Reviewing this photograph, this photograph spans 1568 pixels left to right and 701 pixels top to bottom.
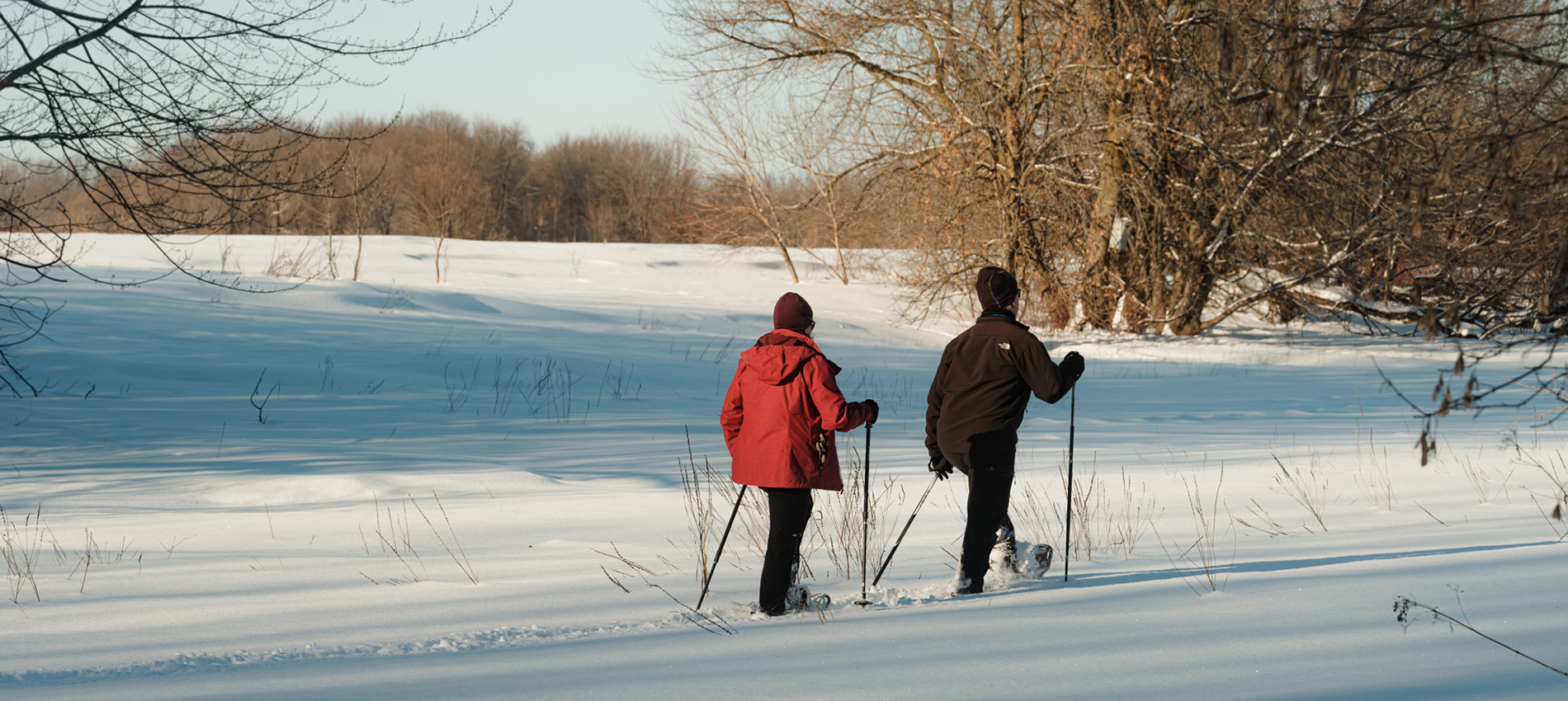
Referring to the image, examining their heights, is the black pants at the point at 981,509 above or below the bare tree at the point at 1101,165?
below

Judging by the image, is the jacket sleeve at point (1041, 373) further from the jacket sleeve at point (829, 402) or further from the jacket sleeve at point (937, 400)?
the jacket sleeve at point (829, 402)

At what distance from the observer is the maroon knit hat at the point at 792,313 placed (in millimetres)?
3922

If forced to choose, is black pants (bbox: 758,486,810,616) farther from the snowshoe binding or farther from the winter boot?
the winter boot

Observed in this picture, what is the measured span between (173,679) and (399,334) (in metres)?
11.0

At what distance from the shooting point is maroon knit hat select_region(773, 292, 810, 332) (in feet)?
12.9

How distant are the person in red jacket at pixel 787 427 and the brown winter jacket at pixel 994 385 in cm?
58

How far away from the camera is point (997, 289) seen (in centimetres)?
433


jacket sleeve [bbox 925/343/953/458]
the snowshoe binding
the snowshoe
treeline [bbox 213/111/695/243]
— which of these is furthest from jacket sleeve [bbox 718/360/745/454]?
treeline [bbox 213/111/695/243]

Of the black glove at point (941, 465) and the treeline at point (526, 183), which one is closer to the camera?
the black glove at point (941, 465)

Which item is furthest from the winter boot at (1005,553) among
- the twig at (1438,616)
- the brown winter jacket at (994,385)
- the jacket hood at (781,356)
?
the twig at (1438,616)

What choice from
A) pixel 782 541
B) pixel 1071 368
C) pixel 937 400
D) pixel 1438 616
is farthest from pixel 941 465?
pixel 1438 616

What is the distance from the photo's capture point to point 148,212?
6930mm

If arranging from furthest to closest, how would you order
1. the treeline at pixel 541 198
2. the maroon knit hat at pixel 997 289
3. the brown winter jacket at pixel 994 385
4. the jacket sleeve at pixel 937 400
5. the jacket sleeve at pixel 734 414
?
the treeline at pixel 541 198, the jacket sleeve at pixel 937 400, the maroon knit hat at pixel 997 289, the brown winter jacket at pixel 994 385, the jacket sleeve at pixel 734 414

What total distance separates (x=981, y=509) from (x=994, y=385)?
506mm
